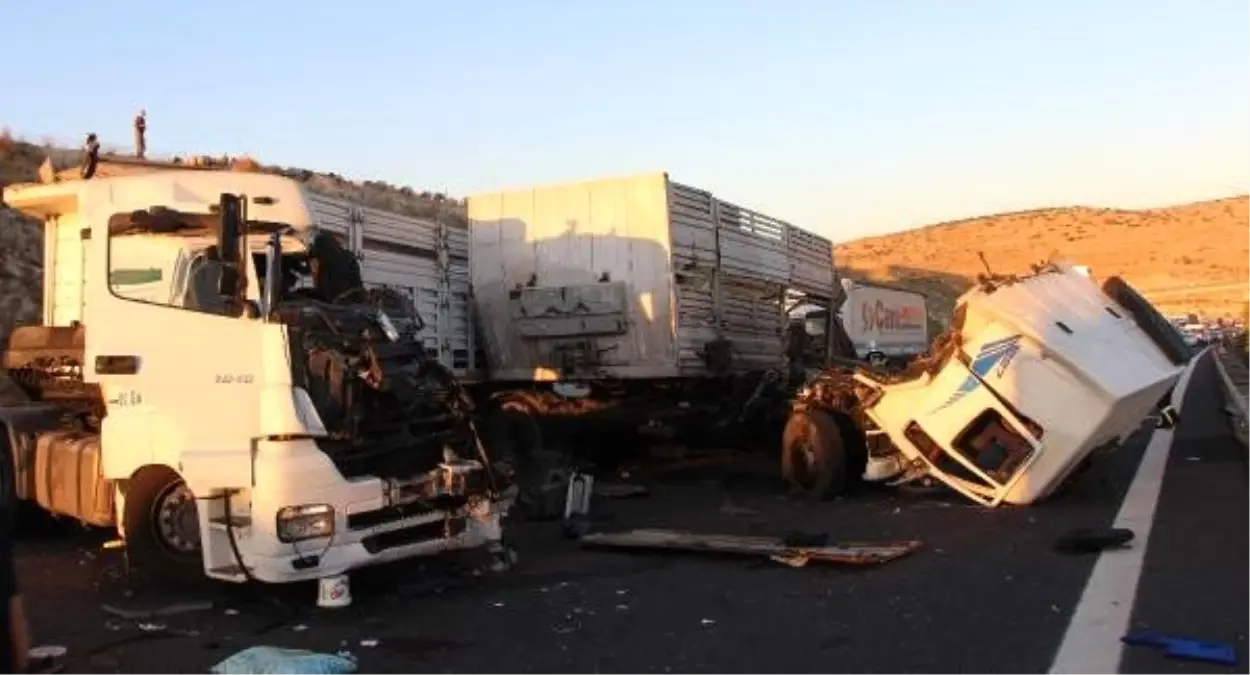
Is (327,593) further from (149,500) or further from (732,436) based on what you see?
(732,436)

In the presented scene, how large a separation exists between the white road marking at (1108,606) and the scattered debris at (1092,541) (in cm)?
10

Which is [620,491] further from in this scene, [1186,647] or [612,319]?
[1186,647]

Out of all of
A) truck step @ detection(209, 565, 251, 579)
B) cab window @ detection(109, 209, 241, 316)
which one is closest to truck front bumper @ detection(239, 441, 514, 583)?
truck step @ detection(209, 565, 251, 579)

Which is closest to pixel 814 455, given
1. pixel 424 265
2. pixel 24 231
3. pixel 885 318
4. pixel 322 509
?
pixel 424 265

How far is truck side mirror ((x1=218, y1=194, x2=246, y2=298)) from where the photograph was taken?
8.08 meters

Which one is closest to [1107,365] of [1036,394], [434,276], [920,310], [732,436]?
[1036,394]

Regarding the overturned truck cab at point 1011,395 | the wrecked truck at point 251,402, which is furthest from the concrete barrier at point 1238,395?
the wrecked truck at point 251,402

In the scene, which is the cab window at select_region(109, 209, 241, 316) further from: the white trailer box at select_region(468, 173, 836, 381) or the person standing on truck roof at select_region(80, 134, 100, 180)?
the white trailer box at select_region(468, 173, 836, 381)

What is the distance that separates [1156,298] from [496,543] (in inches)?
3873

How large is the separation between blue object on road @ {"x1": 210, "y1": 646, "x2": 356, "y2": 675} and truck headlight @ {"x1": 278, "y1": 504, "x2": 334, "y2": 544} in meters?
1.32

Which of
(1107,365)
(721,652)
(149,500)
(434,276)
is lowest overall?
(721,652)

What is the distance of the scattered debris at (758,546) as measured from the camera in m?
8.97

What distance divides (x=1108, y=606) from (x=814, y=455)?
5708 millimetres

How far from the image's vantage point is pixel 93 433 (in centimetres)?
961
